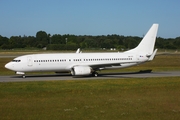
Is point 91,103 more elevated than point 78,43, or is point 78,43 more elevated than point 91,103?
point 78,43

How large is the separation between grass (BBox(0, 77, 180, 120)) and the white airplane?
1060 centimetres

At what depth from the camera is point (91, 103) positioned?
59.9 feet

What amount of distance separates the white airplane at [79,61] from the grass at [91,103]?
34.8 ft

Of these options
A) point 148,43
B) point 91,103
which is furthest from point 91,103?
point 148,43

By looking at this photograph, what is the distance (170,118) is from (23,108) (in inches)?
301

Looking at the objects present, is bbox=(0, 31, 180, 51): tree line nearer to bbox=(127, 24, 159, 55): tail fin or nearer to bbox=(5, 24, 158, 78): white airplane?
bbox=(127, 24, 159, 55): tail fin

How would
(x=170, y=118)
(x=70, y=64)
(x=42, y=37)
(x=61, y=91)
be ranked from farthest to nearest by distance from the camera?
1. (x=42, y=37)
2. (x=70, y=64)
3. (x=61, y=91)
4. (x=170, y=118)

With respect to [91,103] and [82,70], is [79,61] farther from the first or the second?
[91,103]

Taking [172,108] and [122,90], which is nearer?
[172,108]

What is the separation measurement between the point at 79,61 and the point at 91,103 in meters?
19.1

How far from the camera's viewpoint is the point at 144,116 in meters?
14.9

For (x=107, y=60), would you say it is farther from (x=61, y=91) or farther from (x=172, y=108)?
(x=172, y=108)

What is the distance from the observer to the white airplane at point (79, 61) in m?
35.3

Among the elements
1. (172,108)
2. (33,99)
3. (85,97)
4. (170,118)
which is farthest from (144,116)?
(33,99)
